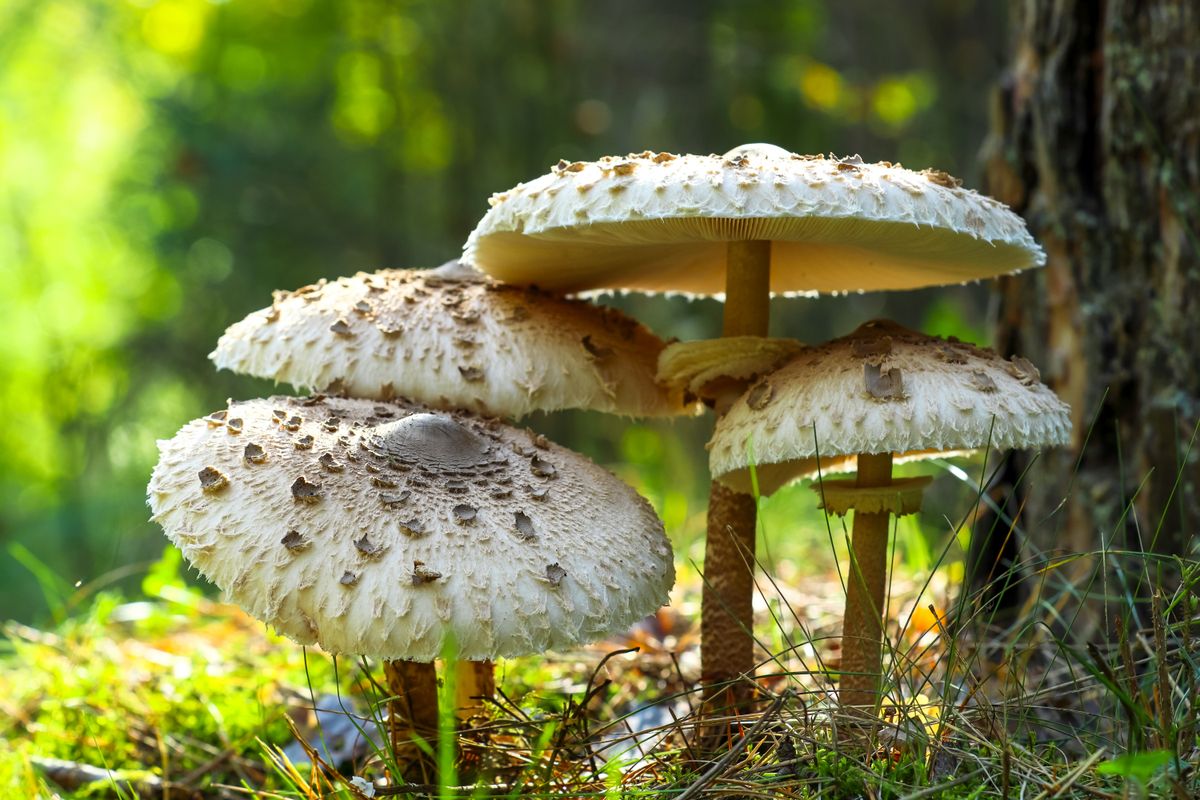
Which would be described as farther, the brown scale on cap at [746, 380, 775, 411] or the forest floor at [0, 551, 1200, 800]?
the brown scale on cap at [746, 380, 775, 411]

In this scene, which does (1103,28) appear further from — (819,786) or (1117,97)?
(819,786)

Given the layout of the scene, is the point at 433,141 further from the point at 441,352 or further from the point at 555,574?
the point at 555,574

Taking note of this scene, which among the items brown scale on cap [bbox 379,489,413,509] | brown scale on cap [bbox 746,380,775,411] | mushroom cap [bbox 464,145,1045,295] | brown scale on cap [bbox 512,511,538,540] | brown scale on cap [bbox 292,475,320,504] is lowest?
brown scale on cap [bbox 512,511,538,540]

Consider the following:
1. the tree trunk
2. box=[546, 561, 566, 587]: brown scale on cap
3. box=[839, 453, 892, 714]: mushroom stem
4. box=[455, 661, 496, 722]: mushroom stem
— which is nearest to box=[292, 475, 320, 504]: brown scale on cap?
box=[546, 561, 566, 587]: brown scale on cap

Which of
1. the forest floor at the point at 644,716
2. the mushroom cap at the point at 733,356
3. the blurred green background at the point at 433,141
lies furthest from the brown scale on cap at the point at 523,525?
the blurred green background at the point at 433,141

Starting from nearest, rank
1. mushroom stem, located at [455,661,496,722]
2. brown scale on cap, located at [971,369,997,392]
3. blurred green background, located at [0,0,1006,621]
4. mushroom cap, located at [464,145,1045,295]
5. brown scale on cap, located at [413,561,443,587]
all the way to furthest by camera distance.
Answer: brown scale on cap, located at [413,561,443,587] → mushroom cap, located at [464,145,1045,295] → brown scale on cap, located at [971,369,997,392] → mushroom stem, located at [455,661,496,722] → blurred green background, located at [0,0,1006,621]

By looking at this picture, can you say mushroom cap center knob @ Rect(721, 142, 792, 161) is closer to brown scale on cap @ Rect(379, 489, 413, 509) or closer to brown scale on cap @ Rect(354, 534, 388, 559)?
brown scale on cap @ Rect(379, 489, 413, 509)

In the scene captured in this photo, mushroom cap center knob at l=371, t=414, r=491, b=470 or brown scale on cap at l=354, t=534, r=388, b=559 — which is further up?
mushroom cap center knob at l=371, t=414, r=491, b=470

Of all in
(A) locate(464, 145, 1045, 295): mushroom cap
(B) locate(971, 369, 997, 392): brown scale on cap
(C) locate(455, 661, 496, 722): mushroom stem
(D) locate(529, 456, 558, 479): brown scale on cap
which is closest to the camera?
(A) locate(464, 145, 1045, 295): mushroom cap
